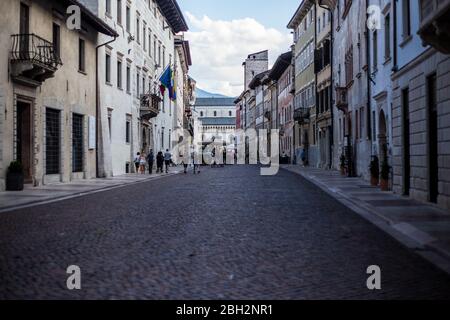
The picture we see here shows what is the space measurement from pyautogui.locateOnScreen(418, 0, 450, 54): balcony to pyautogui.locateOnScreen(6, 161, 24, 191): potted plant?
14363 mm

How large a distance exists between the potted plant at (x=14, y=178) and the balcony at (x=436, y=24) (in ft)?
47.1

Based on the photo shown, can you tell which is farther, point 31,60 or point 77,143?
point 77,143

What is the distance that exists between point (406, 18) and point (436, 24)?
7173mm

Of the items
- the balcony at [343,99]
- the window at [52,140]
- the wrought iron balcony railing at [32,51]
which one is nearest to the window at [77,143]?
the window at [52,140]

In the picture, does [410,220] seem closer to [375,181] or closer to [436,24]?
[436,24]

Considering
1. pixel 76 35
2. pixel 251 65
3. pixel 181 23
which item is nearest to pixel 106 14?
pixel 76 35

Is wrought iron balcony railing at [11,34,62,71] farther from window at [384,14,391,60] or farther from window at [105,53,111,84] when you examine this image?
window at [384,14,391,60]

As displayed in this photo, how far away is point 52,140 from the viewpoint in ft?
87.8

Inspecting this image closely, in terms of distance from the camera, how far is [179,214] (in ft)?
44.3

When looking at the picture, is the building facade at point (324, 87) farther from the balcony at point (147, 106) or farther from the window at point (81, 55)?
the window at point (81, 55)

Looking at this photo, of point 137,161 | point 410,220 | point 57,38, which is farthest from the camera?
point 137,161

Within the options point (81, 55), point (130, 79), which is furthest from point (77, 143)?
point (130, 79)

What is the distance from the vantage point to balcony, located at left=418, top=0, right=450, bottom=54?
36.8 feet

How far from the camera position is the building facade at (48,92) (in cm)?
2202
